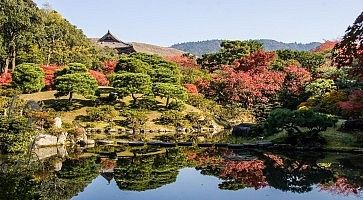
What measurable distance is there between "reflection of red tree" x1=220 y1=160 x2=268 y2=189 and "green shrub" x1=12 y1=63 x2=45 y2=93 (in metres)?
18.6

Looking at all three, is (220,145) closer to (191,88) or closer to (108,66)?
(191,88)

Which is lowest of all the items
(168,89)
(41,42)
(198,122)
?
(198,122)

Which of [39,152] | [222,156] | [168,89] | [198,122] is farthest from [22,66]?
[222,156]

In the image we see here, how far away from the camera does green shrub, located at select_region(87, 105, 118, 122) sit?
86.6ft

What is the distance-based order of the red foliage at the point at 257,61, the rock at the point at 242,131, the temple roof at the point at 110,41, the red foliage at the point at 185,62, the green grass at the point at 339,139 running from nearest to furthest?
the green grass at the point at 339,139, the rock at the point at 242,131, the red foliage at the point at 257,61, the red foliage at the point at 185,62, the temple roof at the point at 110,41

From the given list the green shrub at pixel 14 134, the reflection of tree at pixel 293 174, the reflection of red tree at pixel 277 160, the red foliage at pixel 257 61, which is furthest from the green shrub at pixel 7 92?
the reflection of tree at pixel 293 174

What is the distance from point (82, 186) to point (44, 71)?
72.2ft

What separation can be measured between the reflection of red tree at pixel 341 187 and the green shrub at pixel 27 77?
22585 millimetres

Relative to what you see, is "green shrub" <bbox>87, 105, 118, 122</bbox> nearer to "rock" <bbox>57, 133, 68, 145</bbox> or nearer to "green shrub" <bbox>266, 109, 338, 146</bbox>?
"rock" <bbox>57, 133, 68, 145</bbox>

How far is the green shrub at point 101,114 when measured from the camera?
1040 inches

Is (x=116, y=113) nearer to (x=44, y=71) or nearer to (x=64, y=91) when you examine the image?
(x=64, y=91)

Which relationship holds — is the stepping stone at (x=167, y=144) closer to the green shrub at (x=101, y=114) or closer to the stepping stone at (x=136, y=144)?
the stepping stone at (x=136, y=144)

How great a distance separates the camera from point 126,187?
11688 mm

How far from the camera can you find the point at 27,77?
29.5 m
